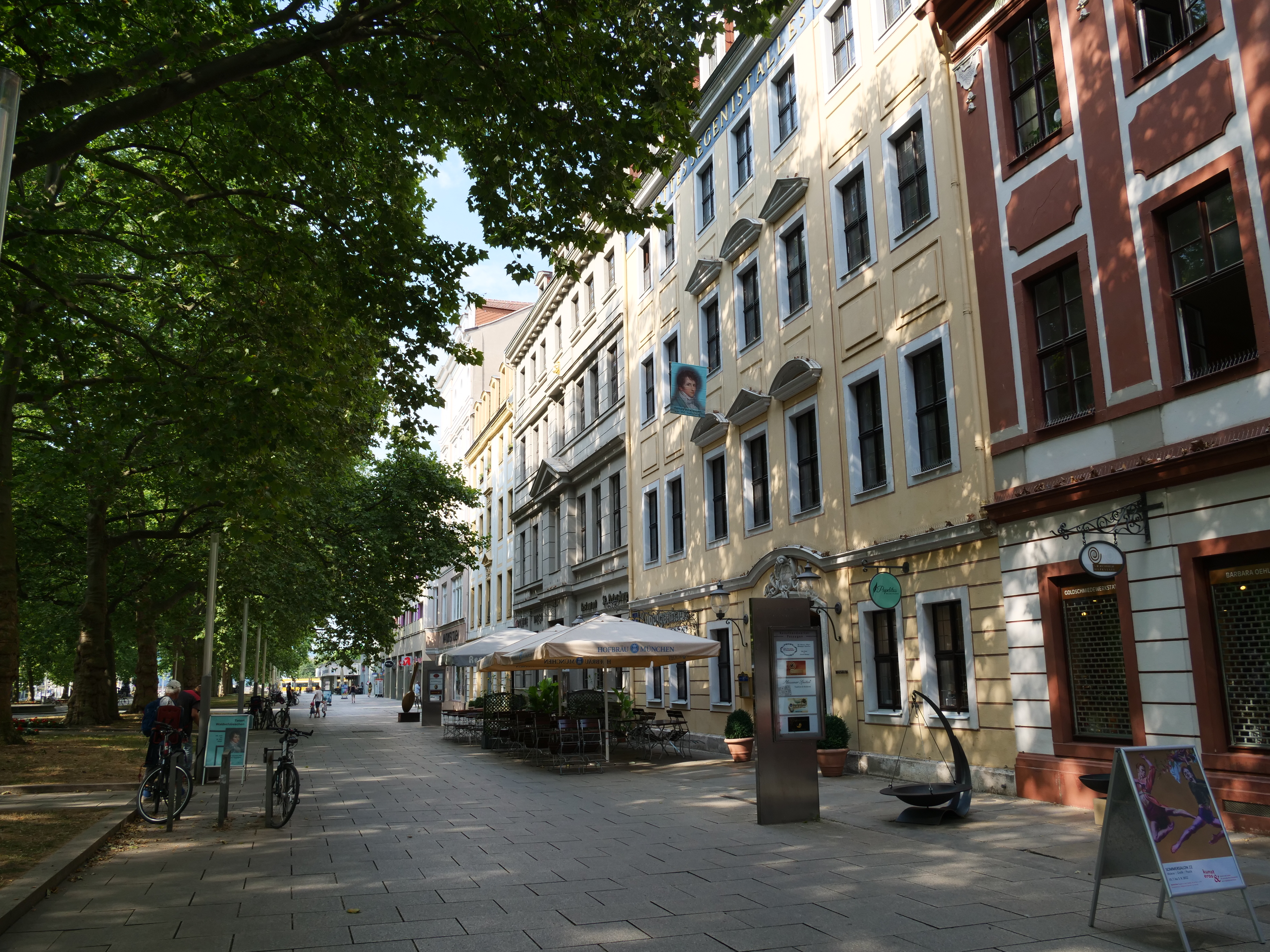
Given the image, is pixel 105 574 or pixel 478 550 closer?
pixel 105 574

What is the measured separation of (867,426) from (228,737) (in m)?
11.3

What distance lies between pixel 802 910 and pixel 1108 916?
82.2 inches

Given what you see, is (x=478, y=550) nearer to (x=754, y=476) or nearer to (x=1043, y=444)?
(x=754, y=476)

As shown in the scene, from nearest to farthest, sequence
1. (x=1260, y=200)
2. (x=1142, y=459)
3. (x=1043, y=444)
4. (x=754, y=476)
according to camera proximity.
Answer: (x=1260, y=200) < (x=1142, y=459) < (x=1043, y=444) < (x=754, y=476)

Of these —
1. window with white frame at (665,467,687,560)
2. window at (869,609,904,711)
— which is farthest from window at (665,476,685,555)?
window at (869,609,904,711)

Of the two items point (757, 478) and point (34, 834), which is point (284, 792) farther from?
point (757, 478)

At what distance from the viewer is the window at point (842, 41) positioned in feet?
59.1

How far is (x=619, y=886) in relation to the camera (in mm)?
7887

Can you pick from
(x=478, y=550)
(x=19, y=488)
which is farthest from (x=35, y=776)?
(x=478, y=550)

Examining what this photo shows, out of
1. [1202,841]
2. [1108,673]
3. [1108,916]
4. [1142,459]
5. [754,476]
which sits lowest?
[1108,916]

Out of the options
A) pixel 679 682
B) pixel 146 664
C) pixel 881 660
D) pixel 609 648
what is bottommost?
pixel 679 682

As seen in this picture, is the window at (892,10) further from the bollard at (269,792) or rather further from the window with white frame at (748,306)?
the bollard at (269,792)

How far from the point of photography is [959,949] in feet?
19.5

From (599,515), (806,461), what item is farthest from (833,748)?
(599,515)
